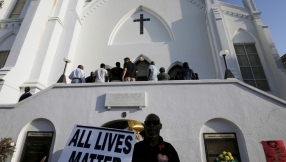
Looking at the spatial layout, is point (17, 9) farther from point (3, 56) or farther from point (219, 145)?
point (219, 145)

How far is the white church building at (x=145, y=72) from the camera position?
5.52 metres

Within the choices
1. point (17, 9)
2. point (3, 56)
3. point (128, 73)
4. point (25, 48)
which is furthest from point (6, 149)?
point (17, 9)

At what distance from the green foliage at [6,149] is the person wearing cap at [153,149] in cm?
512

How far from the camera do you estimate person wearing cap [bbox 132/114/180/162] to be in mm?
2260

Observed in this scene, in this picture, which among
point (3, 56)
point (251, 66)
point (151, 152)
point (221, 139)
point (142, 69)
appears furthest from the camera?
point (3, 56)

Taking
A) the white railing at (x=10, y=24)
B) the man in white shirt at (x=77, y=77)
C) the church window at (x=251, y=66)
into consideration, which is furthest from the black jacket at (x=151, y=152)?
the white railing at (x=10, y=24)

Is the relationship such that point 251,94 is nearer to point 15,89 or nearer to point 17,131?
point 17,131

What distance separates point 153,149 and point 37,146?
5.24 metres

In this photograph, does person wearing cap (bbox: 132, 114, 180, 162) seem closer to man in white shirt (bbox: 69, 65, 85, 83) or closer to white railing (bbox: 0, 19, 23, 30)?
man in white shirt (bbox: 69, 65, 85, 83)

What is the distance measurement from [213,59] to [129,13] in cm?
656

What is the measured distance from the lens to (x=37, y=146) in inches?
229

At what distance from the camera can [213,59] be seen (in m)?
9.82

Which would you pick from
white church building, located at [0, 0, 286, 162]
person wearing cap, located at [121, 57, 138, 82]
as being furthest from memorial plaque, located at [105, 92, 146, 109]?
person wearing cap, located at [121, 57, 138, 82]

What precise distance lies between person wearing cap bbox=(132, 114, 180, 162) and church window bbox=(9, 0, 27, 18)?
14653mm
